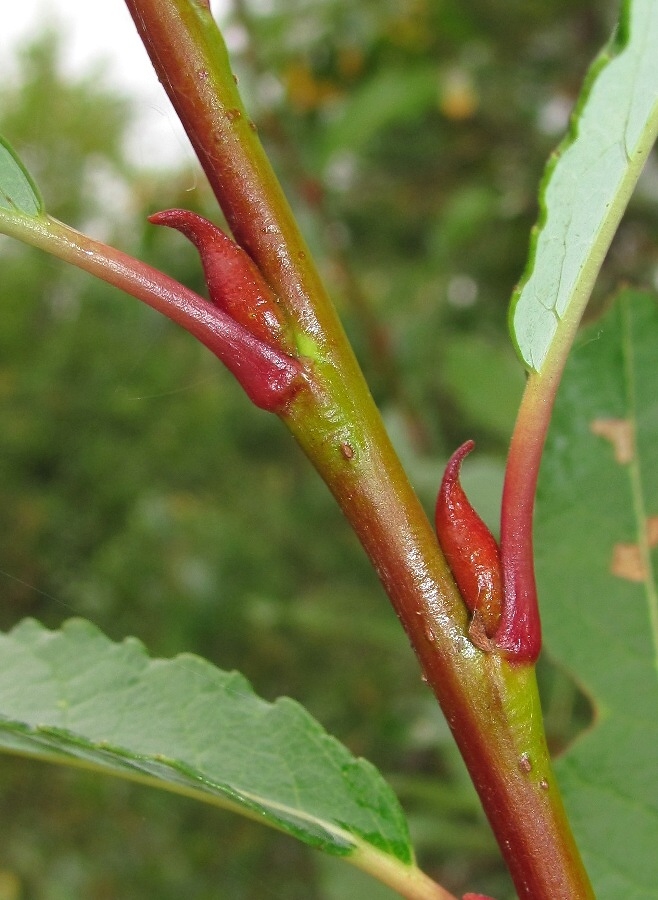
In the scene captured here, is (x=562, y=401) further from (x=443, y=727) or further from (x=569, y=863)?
(x=443, y=727)

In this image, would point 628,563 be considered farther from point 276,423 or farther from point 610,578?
point 276,423

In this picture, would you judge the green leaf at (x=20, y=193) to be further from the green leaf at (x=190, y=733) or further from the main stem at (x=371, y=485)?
the green leaf at (x=190, y=733)

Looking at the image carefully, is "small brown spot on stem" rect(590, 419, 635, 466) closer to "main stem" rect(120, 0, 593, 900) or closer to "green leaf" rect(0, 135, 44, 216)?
"main stem" rect(120, 0, 593, 900)

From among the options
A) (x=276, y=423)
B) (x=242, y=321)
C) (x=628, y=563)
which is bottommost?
(x=242, y=321)

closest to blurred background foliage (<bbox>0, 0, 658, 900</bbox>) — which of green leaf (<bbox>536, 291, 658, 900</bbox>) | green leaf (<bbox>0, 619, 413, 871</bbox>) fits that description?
green leaf (<bbox>536, 291, 658, 900</bbox>)

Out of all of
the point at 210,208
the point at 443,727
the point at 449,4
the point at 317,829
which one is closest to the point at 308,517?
the point at 210,208

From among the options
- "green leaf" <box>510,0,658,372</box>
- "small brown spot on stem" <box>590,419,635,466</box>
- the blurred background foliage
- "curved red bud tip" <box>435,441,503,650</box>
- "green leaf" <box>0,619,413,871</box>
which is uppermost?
the blurred background foliage

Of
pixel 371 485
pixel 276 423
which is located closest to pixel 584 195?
pixel 371 485

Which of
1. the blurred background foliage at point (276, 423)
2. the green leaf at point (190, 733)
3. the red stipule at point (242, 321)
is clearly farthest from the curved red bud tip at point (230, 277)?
the blurred background foliage at point (276, 423)


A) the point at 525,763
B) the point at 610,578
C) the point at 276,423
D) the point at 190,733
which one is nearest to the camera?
the point at 525,763
